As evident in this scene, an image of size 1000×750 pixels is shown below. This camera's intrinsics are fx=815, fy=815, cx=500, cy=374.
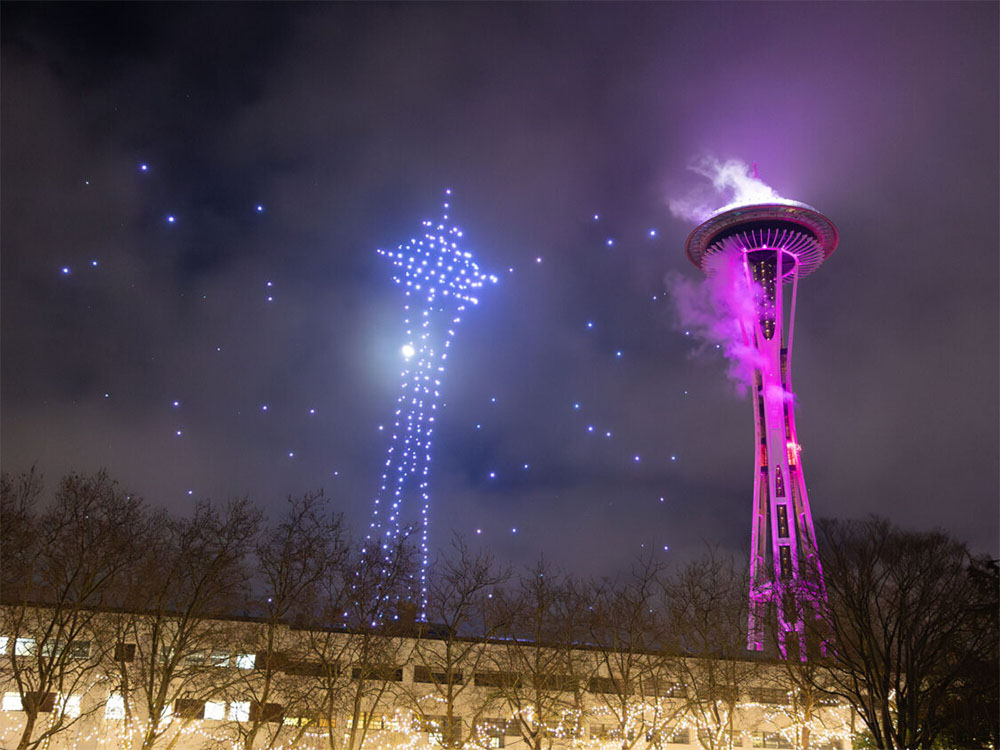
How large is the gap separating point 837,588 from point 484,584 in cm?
1405

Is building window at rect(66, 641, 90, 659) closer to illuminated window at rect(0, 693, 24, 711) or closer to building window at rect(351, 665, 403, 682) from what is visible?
illuminated window at rect(0, 693, 24, 711)

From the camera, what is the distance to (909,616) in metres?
19.9

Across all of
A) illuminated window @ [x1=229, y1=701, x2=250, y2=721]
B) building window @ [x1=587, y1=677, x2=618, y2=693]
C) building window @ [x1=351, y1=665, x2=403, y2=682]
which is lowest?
illuminated window @ [x1=229, y1=701, x2=250, y2=721]

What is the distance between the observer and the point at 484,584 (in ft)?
104

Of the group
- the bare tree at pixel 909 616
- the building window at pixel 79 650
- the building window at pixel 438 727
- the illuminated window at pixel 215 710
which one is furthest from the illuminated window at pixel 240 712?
the bare tree at pixel 909 616

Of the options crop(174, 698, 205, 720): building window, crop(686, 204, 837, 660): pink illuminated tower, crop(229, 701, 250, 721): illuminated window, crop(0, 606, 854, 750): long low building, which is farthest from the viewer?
crop(686, 204, 837, 660): pink illuminated tower

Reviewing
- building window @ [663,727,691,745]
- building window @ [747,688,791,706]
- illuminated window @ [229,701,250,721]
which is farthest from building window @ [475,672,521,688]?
building window @ [747,688,791,706]

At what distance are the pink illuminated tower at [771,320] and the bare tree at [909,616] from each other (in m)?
28.4

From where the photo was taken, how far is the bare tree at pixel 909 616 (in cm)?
1894

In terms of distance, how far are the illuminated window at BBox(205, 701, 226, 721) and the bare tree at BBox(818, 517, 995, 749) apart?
2460cm

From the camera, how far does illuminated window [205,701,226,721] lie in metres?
33.5

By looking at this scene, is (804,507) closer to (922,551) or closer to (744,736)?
(744,736)

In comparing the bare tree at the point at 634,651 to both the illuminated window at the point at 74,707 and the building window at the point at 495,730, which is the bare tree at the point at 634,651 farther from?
the illuminated window at the point at 74,707

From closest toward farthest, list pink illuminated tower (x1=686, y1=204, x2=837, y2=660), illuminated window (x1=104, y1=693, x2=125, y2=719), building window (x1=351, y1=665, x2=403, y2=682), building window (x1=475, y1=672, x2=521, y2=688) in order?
building window (x1=351, y1=665, x2=403, y2=682) < building window (x1=475, y1=672, x2=521, y2=688) < illuminated window (x1=104, y1=693, x2=125, y2=719) < pink illuminated tower (x1=686, y1=204, x2=837, y2=660)
